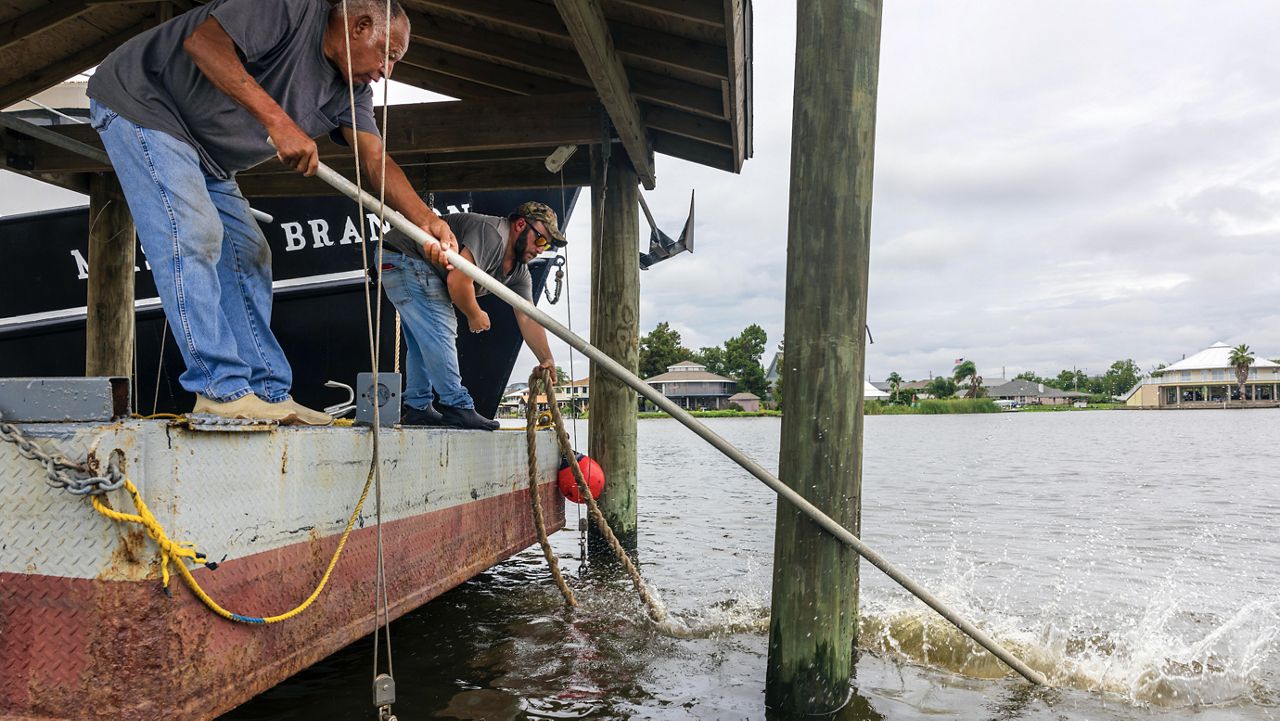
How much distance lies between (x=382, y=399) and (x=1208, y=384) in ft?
482

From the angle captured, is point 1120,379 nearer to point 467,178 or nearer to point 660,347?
point 660,347

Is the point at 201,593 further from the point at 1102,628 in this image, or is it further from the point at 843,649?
the point at 1102,628

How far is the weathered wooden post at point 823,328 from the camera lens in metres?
3.37

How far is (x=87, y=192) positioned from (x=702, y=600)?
21.3 ft

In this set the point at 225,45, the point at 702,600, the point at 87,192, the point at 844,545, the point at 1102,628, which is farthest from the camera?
the point at 87,192

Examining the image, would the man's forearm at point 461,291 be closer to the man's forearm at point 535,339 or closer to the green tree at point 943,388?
the man's forearm at point 535,339

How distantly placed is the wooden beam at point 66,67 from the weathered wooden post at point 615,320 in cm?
349

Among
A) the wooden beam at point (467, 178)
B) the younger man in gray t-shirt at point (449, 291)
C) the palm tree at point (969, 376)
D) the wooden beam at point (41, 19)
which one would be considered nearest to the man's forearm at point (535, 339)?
the younger man in gray t-shirt at point (449, 291)

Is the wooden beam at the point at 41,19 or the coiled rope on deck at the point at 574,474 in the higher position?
the wooden beam at the point at 41,19

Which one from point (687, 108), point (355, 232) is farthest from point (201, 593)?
point (355, 232)

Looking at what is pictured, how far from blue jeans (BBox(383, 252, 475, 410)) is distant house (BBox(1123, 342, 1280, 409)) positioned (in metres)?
140

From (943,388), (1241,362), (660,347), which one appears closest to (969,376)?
(943,388)

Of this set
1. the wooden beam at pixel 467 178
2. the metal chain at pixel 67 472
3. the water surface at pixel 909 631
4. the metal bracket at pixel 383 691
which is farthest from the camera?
the wooden beam at pixel 467 178

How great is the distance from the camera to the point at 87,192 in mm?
7715
